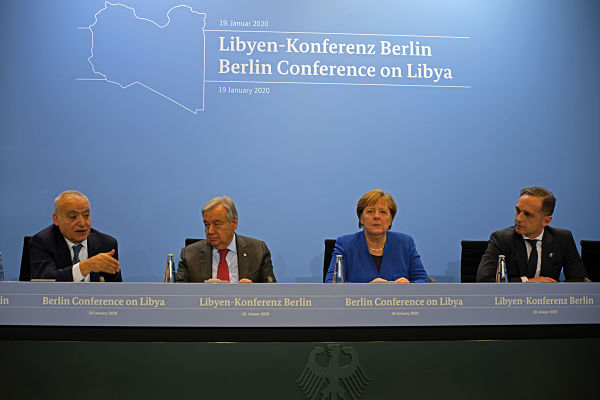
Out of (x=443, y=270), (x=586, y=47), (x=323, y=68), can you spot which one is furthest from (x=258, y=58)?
(x=586, y=47)

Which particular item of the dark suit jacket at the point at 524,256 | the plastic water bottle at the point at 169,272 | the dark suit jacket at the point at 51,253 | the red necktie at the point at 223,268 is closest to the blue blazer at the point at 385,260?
the dark suit jacket at the point at 524,256

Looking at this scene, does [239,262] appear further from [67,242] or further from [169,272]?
[67,242]

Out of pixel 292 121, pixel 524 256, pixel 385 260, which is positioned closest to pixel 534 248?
pixel 524 256

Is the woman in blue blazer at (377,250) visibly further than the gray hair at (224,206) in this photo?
No

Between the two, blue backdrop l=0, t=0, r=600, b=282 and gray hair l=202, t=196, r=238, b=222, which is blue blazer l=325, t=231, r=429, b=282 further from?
blue backdrop l=0, t=0, r=600, b=282

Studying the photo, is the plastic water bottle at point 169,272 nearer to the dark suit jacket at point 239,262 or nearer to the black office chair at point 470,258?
the dark suit jacket at point 239,262

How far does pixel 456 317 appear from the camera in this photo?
1.63m

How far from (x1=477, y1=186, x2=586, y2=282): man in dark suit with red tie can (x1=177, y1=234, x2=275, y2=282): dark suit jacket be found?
4.00 feet

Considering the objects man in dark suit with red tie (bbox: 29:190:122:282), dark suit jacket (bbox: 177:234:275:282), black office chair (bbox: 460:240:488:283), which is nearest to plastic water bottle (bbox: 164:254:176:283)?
dark suit jacket (bbox: 177:234:275:282)

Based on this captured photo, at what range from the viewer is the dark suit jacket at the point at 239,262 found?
2666mm

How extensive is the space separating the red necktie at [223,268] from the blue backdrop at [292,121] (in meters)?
1.03

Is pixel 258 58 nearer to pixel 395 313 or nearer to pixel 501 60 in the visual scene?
pixel 501 60

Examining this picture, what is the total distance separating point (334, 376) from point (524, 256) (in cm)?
173

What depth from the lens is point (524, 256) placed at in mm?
2871
